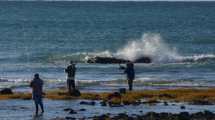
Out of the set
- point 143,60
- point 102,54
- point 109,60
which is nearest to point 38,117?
point 109,60

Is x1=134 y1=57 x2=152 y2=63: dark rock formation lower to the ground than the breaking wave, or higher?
lower

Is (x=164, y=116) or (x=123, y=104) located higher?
(x=123, y=104)

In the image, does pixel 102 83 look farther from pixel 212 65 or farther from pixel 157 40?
pixel 157 40

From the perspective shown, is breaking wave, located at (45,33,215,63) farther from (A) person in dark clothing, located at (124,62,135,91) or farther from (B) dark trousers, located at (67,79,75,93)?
(B) dark trousers, located at (67,79,75,93)

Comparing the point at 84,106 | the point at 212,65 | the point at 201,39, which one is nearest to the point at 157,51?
the point at 212,65

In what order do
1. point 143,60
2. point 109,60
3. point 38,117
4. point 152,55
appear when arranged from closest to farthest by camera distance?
point 38,117, point 109,60, point 143,60, point 152,55

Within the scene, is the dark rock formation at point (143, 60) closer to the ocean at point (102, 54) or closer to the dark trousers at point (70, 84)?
the ocean at point (102, 54)

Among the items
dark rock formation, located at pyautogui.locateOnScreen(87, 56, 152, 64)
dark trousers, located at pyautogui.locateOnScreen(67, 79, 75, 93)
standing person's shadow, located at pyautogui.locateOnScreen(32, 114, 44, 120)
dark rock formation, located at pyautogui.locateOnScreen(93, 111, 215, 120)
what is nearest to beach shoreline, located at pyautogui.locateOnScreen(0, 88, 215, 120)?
dark rock formation, located at pyautogui.locateOnScreen(93, 111, 215, 120)

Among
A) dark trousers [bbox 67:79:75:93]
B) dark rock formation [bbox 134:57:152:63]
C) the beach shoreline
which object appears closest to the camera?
the beach shoreline

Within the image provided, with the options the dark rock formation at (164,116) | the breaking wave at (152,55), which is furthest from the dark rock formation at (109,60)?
the dark rock formation at (164,116)

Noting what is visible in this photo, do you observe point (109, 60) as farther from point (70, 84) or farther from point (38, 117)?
point (38, 117)

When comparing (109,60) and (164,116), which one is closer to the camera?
(164,116)

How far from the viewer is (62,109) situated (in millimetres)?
37031

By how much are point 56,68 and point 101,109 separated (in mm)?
30892
